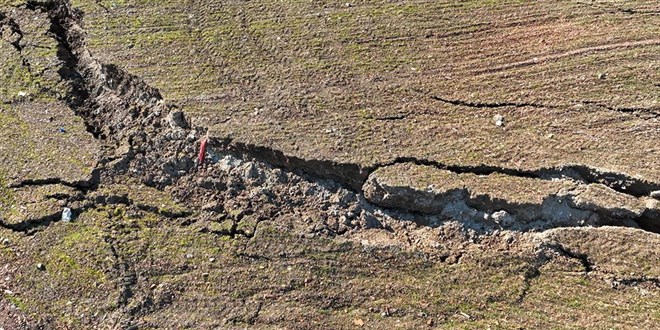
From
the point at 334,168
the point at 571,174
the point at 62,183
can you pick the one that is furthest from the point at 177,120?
the point at 571,174

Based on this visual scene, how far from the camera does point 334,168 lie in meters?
2.93

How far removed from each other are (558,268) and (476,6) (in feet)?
5.47

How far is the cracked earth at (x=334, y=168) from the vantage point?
2627 mm

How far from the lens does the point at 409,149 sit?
9.66 feet

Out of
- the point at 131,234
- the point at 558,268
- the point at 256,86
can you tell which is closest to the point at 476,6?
the point at 256,86

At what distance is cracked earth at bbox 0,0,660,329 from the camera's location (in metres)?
2.63

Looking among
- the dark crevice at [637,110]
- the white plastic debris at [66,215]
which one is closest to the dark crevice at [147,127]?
the white plastic debris at [66,215]

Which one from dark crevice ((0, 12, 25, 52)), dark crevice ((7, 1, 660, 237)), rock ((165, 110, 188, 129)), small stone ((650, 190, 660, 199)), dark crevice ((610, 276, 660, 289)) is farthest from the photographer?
dark crevice ((0, 12, 25, 52))

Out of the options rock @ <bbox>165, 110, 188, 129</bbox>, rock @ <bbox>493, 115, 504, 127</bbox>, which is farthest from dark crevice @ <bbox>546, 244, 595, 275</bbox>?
rock @ <bbox>165, 110, 188, 129</bbox>

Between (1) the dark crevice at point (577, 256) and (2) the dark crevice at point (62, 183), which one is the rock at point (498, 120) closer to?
(1) the dark crevice at point (577, 256)

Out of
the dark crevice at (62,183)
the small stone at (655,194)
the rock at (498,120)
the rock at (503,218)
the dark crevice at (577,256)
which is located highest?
the rock at (498,120)

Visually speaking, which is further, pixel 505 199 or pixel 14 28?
pixel 14 28

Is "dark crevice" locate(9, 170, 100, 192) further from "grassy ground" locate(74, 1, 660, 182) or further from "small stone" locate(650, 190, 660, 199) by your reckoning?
"small stone" locate(650, 190, 660, 199)

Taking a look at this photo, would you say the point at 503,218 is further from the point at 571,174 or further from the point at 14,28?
the point at 14,28
